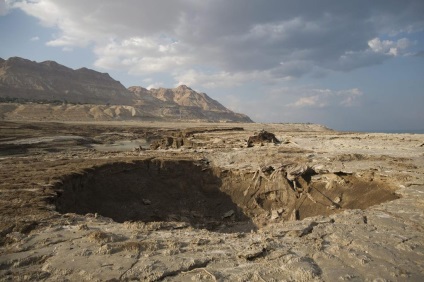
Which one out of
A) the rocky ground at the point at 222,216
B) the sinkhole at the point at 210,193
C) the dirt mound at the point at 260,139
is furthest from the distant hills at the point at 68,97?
the rocky ground at the point at 222,216

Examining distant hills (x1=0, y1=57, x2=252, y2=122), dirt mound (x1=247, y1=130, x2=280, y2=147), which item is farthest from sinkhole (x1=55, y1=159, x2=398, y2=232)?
distant hills (x1=0, y1=57, x2=252, y2=122)

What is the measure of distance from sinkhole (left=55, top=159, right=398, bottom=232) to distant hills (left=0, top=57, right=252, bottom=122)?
48.9 metres

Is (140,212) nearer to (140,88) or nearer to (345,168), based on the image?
(345,168)

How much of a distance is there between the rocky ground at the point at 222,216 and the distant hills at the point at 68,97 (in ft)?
162

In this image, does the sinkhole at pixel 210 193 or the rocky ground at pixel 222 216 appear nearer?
the rocky ground at pixel 222 216

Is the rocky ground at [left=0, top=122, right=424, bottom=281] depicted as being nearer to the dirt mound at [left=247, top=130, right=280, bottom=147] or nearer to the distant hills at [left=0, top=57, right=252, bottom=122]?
the dirt mound at [left=247, top=130, right=280, bottom=147]

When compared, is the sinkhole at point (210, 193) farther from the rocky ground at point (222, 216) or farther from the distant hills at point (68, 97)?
the distant hills at point (68, 97)

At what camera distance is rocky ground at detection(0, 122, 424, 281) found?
15.6ft

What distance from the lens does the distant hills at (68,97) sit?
196 ft

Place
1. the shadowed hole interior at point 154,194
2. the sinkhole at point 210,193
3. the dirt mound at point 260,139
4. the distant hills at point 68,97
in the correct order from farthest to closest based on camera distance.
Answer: the distant hills at point 68,97 → the dirt mound at point 260,139 → the shadowed hole interior at point 154,194 → the sinkhole at point 210,193

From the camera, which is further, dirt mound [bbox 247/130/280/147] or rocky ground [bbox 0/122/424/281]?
dirt mound [bbox 247/130/280/147]

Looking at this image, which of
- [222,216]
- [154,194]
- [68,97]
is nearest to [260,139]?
[222,216]

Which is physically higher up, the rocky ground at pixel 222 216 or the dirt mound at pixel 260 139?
the dirt mound at pixel 260 139

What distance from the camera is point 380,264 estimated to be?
4973 millimetres
